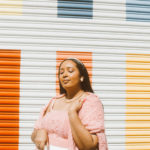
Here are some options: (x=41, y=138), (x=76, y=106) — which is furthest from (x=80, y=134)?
(x=41, y=138)

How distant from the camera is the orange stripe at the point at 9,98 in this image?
378cm

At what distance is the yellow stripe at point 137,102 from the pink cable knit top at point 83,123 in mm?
1845

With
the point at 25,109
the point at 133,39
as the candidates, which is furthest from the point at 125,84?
the point at 25,109

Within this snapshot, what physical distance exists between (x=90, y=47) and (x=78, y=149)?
215 centimetres

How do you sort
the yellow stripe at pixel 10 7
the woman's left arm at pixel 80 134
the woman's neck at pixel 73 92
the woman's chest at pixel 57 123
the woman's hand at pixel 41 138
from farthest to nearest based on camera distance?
the yellow stripe at pixel 10 7, the woman's neck at pixel 73 92, the woman's hand at pixel 41 138, the woman's chest at pixel 57 123, the woman's left arm at pixel 80 134

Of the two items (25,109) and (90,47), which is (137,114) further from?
(25,109)

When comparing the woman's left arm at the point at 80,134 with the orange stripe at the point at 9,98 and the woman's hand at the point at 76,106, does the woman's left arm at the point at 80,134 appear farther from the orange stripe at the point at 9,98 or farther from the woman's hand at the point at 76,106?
the orange stripe at the point at 9,98

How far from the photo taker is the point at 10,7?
392 centimetres

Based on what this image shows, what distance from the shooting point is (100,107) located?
231 cm

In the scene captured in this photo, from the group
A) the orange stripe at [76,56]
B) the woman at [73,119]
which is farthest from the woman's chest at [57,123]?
the orange stripe at [76,56]

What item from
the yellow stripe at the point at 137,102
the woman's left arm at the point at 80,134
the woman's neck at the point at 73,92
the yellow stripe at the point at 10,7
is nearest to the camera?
the woman's left arm at the point at 80,134

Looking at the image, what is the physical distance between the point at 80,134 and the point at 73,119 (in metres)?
0.15

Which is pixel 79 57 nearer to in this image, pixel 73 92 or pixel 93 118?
pixel 73 92

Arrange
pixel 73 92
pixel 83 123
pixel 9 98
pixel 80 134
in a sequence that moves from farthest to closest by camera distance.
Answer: pixel 9 98, pixel 73 92, pixel 83 123, pixel 80 134
